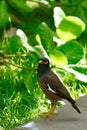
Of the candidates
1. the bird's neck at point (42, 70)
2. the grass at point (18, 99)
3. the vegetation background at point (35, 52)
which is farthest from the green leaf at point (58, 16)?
the grass at point (18, 99)

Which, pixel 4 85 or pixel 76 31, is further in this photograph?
pixel 4 85

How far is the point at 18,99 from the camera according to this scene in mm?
3049

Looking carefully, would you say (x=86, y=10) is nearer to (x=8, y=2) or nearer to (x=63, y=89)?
(x=8, y=2)

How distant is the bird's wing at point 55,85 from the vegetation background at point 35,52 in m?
0.05

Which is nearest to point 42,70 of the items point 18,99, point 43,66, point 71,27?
point 43,66

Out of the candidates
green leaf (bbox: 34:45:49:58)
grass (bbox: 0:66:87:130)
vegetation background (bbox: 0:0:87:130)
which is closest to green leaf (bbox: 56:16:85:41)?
vegetation background (bbox: 0:0:87:130)

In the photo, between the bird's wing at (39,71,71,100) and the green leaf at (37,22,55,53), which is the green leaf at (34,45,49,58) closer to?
the green leaf at (37,22,55,53)

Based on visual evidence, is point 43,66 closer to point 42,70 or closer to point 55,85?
point 42,70

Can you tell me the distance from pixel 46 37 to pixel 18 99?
806 millimetres

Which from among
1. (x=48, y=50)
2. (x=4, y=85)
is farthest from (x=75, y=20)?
(x=4, y=85)

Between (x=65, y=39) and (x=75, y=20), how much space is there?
131 mm

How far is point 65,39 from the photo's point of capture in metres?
2.39

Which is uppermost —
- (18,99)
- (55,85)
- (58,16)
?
(58,16)

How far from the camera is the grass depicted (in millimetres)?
2816
